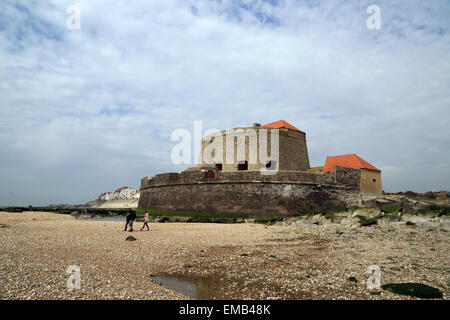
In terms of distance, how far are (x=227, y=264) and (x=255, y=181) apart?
1138 centimetres

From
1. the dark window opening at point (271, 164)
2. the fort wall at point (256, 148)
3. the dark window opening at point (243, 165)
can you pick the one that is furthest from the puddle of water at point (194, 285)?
the dark window opening at point (271, 164)

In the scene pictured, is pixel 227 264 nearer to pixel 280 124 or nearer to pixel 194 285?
pixel 194 285

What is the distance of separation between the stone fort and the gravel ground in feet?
22.5

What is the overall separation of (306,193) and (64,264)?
16169 millimetres

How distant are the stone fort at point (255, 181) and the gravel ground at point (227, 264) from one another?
6.87 meters

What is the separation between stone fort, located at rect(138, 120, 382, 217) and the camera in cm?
1845

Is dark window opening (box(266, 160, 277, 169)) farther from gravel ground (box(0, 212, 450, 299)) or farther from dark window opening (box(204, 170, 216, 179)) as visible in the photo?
gravel ground (box(0, 212, 450, 299))

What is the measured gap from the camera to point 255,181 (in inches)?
728

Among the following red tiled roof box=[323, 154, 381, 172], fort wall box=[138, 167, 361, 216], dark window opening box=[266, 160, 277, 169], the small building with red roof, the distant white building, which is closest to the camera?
fort wall box=[138, 167, 361, 216]

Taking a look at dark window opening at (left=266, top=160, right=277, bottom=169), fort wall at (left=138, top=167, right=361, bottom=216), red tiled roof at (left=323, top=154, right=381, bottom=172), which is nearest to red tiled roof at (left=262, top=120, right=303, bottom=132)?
dark window opening at (left=266, top=160, right=277, bottom=169)

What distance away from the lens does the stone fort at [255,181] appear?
18.5 meters

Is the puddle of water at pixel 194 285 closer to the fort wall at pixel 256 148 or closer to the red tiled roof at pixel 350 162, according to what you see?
the fort wall at pixel 256 148

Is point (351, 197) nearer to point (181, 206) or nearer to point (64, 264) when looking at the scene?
point (181, 206)
